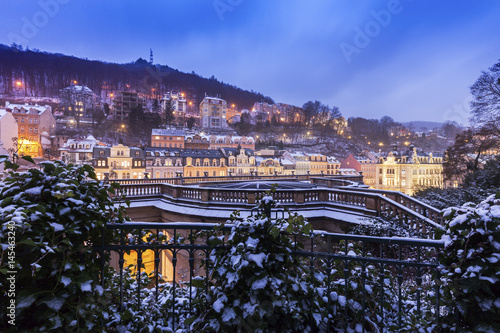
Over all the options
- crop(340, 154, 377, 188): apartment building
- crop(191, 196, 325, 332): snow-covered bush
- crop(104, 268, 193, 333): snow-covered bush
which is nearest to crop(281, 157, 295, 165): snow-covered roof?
crop(340, 154, 377, 188): apartment building

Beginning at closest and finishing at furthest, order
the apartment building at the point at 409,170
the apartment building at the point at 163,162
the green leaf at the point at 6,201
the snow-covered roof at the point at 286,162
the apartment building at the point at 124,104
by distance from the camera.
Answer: the green leaf at the point at 6,201
the apartment building at the point at 163,162
the apartment building at the point at 409,170
the snow-covered roof at the point at 286,162
the apartment building at the point at 124,104

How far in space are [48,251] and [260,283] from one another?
1.66 meters

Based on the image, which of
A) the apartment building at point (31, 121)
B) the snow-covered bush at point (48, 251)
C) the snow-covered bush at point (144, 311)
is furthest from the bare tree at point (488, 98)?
the apartment building at point (31, 121)

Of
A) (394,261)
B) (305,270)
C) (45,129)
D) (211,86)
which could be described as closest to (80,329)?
(305,270)

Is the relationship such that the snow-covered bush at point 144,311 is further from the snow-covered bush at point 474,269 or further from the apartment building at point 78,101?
the apartment building at point 78,101

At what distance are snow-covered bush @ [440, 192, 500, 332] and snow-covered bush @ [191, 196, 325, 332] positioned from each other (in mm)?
1147

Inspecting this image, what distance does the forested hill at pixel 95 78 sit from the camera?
89.2 meters

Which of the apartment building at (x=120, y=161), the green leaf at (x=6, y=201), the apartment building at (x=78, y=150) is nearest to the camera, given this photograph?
the green leaf at (x=6, y=201)

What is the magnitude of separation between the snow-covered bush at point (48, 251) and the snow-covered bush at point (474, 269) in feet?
9.72

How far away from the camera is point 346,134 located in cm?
10650

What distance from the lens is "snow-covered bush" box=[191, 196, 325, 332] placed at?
7.22 feet

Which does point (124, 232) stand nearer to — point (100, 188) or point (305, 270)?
point (100, 188)

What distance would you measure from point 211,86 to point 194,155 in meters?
87.8

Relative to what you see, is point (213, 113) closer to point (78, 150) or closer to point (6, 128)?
point (78, 150)
